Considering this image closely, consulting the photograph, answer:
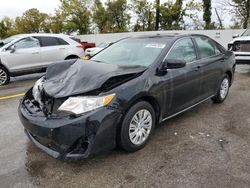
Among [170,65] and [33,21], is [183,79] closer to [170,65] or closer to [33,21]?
[170,65]

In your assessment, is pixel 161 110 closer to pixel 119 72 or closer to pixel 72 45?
pixel 119 72

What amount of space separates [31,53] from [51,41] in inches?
36.5

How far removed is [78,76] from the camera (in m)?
3.34

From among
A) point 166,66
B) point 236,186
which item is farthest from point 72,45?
point 236,186

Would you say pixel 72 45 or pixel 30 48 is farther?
pixel 72 45

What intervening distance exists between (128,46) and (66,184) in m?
2.49

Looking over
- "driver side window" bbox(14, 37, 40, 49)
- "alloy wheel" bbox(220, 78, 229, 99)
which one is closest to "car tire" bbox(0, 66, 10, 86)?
"driver side window" bbox(14, 37, 40, 49)

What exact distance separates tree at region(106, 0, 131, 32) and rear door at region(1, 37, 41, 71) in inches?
993

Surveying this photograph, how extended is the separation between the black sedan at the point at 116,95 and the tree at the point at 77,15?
32421mm

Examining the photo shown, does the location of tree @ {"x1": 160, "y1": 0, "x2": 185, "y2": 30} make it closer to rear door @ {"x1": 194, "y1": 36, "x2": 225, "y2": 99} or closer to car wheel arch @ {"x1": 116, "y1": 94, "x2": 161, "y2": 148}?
rear door @ {"x1": 194, "y1": 36, "x2": 225, "y2": 99}

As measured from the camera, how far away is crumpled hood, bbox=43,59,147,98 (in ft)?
10.0

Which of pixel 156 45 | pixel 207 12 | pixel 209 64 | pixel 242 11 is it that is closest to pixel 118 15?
pixel 207 12

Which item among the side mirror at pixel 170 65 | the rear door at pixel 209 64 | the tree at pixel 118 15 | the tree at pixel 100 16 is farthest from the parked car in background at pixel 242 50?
the tree at pixel 100 16

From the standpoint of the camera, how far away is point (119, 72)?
3.33 meters
